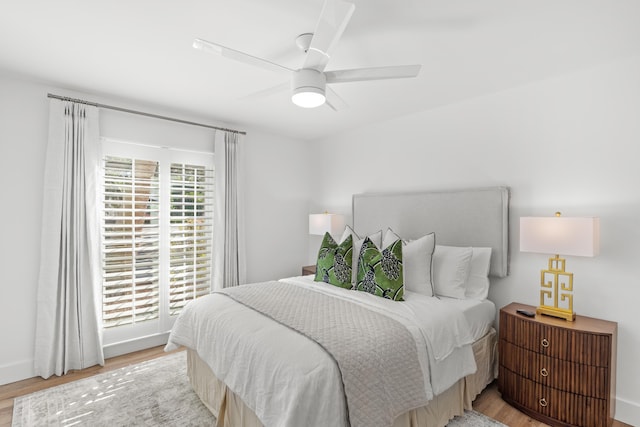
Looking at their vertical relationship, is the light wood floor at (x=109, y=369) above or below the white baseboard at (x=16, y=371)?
below

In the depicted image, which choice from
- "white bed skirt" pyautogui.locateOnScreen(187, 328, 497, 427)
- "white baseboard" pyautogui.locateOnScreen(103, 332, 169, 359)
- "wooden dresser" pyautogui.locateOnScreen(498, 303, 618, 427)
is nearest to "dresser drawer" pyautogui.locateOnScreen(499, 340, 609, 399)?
"wooden dresser" pyautogui.locateOnScreen(498, 303, 618, 427)

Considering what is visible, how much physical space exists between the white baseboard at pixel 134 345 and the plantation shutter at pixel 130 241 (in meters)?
0.22

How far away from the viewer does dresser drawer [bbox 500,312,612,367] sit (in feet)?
6.75

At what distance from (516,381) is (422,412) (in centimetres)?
93

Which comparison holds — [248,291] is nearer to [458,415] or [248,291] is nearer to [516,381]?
[458,415]

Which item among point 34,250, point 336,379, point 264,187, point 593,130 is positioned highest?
point 593,130

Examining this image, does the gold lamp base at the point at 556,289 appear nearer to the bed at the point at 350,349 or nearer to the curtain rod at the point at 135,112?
the bed at the point at 350,349

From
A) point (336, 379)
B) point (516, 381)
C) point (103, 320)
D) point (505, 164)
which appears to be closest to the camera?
point (336, 379)

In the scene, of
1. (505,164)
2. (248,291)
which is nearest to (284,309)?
(248,291)

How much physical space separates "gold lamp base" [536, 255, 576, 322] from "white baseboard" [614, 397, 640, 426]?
68 cm

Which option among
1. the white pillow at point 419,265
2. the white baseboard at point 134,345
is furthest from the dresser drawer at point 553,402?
the white baseboard at point 134,345

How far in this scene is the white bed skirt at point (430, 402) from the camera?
1945mm

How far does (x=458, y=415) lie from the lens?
7.51ft

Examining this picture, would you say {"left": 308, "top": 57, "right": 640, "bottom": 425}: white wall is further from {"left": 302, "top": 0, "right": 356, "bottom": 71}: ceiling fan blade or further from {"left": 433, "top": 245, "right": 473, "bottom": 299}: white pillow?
{"left": 302, "top": 0, "right": 356, "bottom": 71}: ceiling fan blade
